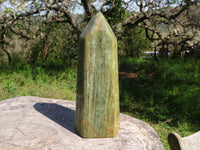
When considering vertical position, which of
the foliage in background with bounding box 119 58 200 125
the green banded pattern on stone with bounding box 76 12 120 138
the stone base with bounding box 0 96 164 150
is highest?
the green banded pattern on stone with bounding box 76 12 120 138

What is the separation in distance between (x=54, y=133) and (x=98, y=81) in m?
0.61

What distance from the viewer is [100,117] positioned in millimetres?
1603

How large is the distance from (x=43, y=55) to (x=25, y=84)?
2.28 m

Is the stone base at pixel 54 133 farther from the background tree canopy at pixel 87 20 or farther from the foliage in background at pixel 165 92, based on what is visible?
the background tree canopy at pixel 87 20

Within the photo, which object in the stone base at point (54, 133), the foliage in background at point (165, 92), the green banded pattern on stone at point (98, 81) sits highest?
the green banded pattern on stone at point (98, 81)

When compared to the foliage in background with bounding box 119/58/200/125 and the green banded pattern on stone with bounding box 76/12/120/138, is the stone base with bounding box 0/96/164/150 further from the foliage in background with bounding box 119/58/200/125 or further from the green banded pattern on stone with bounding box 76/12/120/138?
the foliage in background with bounding box 119/58/200/125

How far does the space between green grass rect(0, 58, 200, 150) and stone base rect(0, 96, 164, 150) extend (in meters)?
1.80

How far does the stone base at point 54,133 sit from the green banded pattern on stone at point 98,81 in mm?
117

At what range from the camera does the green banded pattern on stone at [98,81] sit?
1.53 meters

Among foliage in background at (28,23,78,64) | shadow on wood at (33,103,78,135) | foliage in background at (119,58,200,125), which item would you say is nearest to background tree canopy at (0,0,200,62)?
foliage in background at (28,23,78,64)

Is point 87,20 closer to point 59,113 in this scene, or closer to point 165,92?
point 165,92

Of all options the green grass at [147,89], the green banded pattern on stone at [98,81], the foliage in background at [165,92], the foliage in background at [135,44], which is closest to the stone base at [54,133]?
the green banded pattern on stone at [98,81]

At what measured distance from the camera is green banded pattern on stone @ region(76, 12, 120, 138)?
1.53 meters

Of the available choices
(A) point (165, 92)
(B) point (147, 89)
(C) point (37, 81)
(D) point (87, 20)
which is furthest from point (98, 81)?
(D) point (87, 20)
